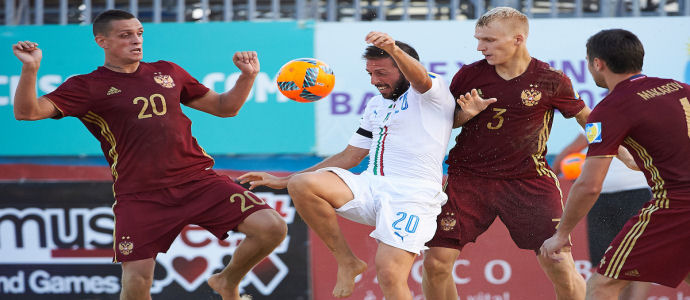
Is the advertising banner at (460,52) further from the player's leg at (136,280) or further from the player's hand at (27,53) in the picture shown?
the player's hand at (27,53)

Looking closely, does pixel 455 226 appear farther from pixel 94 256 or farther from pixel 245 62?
pixel 94 256

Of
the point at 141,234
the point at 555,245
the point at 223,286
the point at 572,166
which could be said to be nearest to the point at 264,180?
the point at 223,286

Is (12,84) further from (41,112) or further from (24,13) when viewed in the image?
(41,112)

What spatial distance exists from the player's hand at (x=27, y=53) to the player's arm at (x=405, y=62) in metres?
2.00

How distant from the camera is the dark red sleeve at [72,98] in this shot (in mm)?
5461

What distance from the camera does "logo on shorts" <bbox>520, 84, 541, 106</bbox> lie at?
5.49 metres

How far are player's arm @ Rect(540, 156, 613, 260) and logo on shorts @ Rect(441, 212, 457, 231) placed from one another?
918 millimetres

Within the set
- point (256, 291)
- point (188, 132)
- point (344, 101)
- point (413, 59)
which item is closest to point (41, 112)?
point (188, 132)

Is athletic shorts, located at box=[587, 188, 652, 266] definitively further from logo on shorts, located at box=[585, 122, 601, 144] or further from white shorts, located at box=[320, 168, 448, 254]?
logo on shorts, located at box=[585, 122, 601, 144]

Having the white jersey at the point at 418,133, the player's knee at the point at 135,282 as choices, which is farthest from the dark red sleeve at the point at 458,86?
the player's knee at the point at 135,282

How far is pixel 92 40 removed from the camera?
26.9 feet

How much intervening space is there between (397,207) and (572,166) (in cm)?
264

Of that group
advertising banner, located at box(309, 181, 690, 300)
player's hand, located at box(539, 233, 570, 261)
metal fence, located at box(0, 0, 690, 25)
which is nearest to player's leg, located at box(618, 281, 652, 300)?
player's hand, located at box(539, 233, 570, 261)

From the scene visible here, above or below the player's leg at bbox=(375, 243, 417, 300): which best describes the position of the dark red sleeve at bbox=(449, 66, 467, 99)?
above
